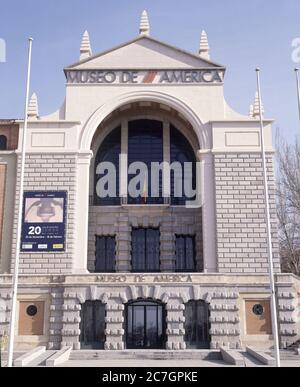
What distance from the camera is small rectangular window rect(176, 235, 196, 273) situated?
114 feet

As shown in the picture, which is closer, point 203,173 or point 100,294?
point 100,294

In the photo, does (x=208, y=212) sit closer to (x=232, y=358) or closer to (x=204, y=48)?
(x=232, y=358)

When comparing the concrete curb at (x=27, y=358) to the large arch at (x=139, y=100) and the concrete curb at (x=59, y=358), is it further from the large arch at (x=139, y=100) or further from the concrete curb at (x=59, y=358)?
the large arch at (x=139, y=100)

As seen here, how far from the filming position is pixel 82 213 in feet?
108

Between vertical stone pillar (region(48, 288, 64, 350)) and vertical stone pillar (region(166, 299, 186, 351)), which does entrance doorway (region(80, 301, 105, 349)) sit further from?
vertical stone pillar (region(166, 299, 186, 351))

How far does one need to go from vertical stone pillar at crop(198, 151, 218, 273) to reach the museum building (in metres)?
0.07

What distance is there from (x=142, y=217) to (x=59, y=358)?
507 inches

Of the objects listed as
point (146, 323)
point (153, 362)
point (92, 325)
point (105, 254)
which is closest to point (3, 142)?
point (105, 254)

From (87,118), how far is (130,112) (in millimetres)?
4056

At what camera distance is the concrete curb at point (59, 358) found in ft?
77.8

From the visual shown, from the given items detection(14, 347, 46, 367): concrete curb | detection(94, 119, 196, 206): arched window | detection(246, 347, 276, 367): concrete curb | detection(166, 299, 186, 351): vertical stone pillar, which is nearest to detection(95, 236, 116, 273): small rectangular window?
detection(94, 119, 196, 206): arched window
